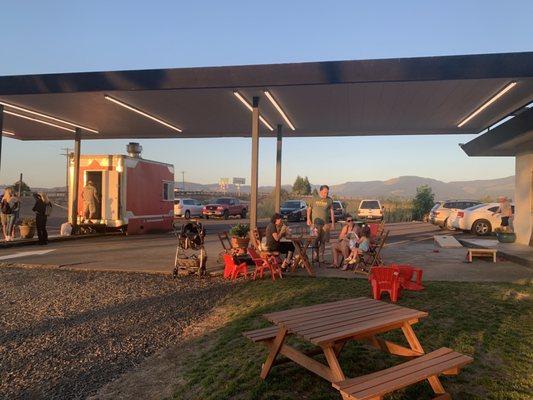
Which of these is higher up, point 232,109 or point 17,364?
point 232,109

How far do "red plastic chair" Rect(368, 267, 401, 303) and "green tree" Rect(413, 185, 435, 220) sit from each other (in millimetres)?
26736

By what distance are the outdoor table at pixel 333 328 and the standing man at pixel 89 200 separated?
43.1ft

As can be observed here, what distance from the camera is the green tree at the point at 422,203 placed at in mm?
31969

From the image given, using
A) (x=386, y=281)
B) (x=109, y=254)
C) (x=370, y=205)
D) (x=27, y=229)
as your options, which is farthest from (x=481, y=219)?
(x=27, y=229)

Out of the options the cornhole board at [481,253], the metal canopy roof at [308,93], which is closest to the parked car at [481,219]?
the metal canopy roof at [308,93]

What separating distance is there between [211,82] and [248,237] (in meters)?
3.44

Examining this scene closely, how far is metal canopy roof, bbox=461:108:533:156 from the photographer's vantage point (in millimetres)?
10188

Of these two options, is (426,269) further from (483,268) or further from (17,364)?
(17,364)

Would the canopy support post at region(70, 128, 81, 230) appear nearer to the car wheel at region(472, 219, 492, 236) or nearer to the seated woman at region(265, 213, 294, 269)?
the seated woman at region(265, 213, 294, 269)

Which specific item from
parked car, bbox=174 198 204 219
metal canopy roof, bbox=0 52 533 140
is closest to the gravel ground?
metal canopy roof, bbox=0 52 533 140

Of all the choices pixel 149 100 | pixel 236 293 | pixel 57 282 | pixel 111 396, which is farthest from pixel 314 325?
pixel 149 100

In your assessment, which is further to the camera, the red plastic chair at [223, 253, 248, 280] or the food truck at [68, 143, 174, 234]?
the food truck at [68, 143, 174, 234]

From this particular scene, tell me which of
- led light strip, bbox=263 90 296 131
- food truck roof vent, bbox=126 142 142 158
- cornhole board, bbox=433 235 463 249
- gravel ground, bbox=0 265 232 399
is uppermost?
led light strip, bbox=263 90 296 131

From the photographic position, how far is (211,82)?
959 cm
